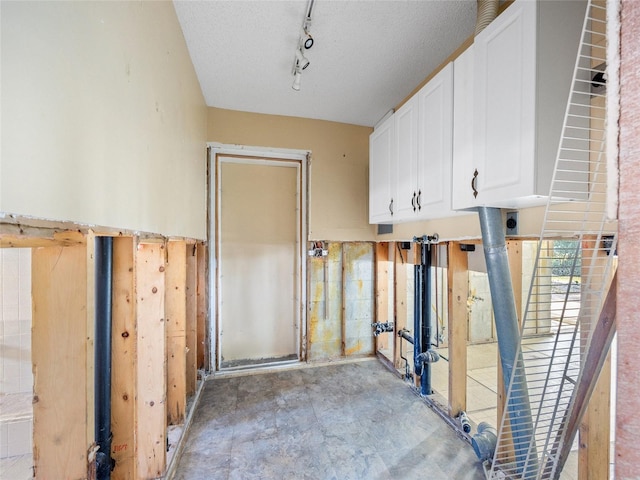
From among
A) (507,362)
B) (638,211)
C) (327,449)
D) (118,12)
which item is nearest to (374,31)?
(118,12)

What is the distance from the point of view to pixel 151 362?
59.6 inches

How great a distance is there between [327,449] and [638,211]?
6.85 ft

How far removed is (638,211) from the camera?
50 cm

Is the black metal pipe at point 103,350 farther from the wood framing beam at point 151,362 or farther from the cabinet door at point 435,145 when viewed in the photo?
the cabinet door at point 435,145

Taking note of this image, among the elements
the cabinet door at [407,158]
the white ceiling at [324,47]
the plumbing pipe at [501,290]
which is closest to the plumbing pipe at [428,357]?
the plumbing pipe at [501,290]

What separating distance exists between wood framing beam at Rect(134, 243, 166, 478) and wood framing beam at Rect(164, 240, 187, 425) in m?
0.42

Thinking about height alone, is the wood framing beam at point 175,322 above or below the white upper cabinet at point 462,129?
below

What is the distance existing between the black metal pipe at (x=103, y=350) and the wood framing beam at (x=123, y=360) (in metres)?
0.02

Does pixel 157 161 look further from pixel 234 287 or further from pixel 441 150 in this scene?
pixel 234 287

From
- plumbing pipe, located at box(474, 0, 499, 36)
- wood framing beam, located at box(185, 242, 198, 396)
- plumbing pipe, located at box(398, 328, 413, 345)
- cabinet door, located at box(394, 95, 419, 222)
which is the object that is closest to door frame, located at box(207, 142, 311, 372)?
wood framing beam, located at box(185, 242, 198, 396)

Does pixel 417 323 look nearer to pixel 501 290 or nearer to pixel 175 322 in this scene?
pixel 501 290

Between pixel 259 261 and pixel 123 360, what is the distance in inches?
78.9

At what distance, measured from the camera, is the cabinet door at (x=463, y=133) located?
143cm

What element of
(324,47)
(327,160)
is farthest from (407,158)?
(327,160)
